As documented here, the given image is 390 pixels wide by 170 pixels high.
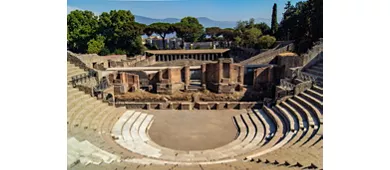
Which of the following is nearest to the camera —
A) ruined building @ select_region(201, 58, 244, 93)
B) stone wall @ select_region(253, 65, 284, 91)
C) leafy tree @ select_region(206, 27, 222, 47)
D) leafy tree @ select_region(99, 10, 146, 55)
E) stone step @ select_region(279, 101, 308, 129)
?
stone step @ select_region(279, 101, 308, 129)

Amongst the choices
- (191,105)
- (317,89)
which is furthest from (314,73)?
(191,105)

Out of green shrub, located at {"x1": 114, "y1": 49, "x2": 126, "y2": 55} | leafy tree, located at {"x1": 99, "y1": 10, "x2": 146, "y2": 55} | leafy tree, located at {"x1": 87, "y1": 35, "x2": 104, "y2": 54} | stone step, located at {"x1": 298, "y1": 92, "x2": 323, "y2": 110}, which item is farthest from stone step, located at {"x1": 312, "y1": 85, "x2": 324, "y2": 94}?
leafy tree, located at {"x1": 99, "y1": 10, "x2": 146, "y2": 55}

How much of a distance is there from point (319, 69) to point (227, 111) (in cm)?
709

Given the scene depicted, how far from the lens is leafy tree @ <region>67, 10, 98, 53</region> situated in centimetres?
3728

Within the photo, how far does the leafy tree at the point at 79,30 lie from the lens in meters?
37.3

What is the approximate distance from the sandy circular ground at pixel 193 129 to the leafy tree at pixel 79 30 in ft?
86.5

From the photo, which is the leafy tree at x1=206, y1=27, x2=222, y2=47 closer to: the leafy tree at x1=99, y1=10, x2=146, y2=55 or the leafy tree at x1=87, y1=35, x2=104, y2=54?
the leafy tree at x1=99, y1=10, x2=146, y2=55

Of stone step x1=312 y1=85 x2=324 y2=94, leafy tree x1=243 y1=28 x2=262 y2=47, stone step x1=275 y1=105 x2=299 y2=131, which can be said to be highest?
leafy tree x1=243 y1=28 x2=262 y2=47

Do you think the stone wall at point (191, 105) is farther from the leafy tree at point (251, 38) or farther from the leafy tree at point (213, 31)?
the leafy tree at point (213, 31)

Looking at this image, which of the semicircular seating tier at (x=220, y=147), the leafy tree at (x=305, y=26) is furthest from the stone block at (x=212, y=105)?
the leafy tree at (x=305, y=26)

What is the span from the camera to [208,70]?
20.7 metres

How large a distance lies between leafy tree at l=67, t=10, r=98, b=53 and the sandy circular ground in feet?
86.5

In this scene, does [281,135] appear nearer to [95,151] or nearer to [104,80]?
[95,151]

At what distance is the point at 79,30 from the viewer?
37.6m
